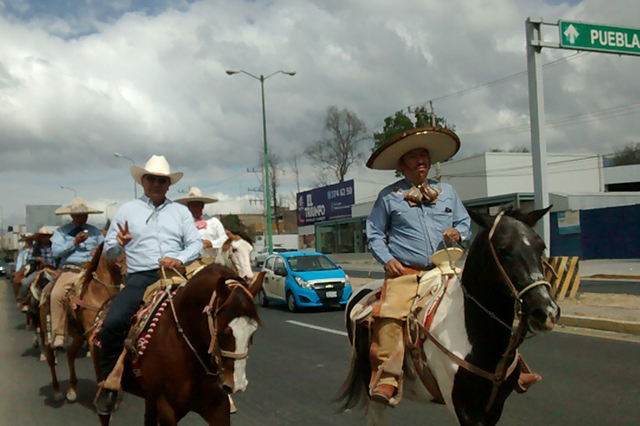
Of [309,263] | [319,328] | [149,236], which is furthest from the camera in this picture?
[309,263]

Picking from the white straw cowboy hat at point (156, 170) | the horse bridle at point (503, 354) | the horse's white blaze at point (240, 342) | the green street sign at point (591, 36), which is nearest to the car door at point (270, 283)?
the green street sign at point (591, 36)

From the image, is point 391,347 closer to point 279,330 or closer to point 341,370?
point 341,370

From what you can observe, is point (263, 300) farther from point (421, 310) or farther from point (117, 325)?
point (421, 310)

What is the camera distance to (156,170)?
17.0 ft

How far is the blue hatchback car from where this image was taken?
50.9 ft

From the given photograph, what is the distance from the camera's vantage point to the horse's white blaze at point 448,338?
3623 mm

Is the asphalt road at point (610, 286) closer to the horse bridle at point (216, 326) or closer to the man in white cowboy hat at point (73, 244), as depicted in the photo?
the man in white cowboy hat at point (73, 244)

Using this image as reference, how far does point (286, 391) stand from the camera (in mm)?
7141

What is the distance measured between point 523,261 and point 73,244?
22.4 ft

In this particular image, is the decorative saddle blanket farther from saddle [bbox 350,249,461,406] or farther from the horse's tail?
saddle [bbox 350,249,461,406]

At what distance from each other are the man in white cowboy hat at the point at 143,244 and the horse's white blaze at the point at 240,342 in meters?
1.27

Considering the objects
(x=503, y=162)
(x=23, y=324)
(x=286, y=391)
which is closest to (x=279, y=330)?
(x=286, y=391)

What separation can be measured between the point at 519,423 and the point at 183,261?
3450mm

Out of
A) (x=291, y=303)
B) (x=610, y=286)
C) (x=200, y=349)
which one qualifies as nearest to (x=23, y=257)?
(x=291, y=303)
